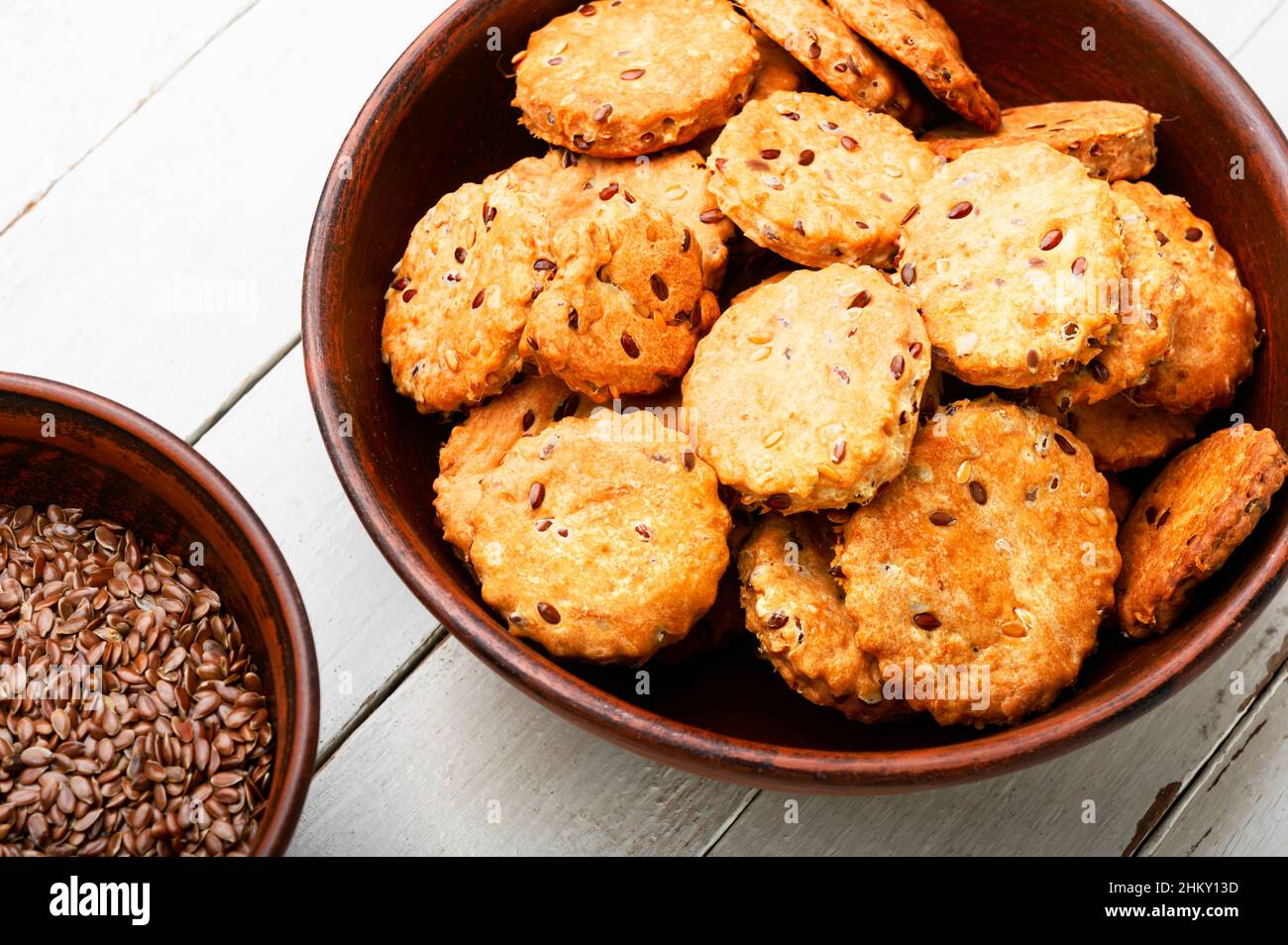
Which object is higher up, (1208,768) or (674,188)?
(674,188)

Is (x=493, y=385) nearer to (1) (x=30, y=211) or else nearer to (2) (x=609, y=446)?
(2) (x=609, y=446)

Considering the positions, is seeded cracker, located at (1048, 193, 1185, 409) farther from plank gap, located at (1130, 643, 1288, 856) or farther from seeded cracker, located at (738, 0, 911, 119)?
plank gap, located at (1130, 643, 1288, 856)

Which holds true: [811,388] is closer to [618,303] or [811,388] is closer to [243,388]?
[618,303]

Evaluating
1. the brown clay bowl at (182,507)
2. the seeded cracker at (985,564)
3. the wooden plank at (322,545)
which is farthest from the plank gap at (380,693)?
the seeded cracker at (985,564)

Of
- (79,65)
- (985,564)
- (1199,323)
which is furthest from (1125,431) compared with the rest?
(79,65)

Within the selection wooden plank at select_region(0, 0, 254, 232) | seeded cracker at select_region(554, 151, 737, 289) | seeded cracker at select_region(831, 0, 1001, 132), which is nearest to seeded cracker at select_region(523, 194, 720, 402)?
seeded cracker at select_region(554, 151, 737, 289)
